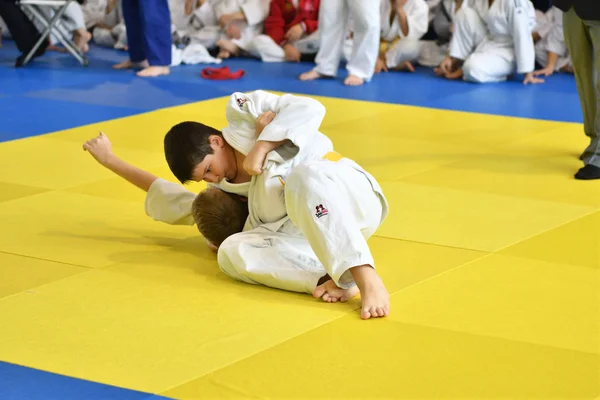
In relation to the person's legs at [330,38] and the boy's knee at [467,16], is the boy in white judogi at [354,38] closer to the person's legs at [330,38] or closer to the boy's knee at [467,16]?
the person's legs at [330,38]

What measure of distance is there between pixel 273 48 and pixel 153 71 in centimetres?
167

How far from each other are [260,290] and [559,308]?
113 cm

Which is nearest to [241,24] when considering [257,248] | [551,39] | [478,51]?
[478,51]

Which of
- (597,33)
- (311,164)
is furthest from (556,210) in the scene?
(311,164)

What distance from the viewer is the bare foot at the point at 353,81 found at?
898cm

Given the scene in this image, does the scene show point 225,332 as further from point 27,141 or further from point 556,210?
point 27,141

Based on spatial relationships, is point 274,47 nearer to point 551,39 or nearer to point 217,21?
point 217,21

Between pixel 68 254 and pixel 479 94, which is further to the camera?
pixel 479 94

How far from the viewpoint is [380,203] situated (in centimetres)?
390

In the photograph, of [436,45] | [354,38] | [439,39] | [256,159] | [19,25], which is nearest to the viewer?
[256,159]

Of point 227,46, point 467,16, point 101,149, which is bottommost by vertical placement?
point 227,46

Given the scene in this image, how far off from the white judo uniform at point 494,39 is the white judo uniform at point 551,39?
10.8 inches

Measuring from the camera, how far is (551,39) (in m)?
9.60

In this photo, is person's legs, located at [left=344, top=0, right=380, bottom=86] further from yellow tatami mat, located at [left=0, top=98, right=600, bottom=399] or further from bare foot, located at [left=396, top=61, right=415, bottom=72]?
yellow tatami mat, located at [left=0, top=98, right=600, bottom=399]
